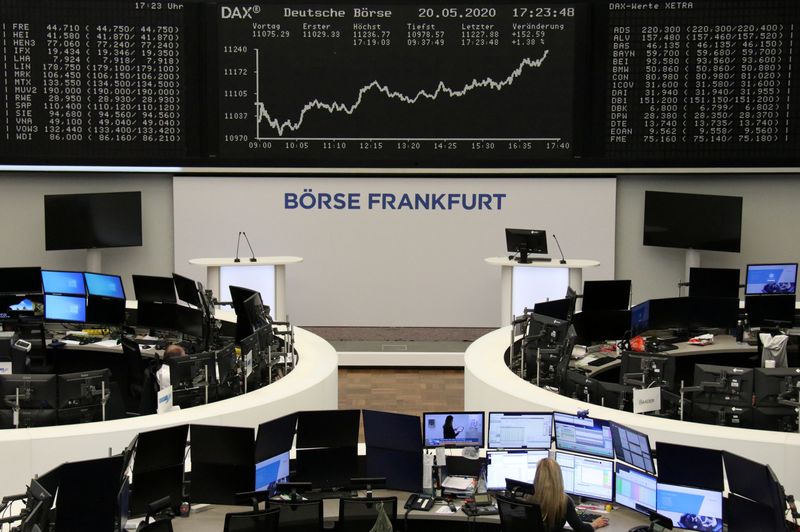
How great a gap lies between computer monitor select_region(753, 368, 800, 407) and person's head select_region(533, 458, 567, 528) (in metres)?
2.09

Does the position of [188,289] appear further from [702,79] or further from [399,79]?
[702,79]

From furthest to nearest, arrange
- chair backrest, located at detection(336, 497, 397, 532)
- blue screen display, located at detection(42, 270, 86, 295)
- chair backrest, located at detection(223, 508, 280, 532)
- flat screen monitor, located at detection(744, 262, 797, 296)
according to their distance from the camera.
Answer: flat screen monitor, located at detection(744, 262, 797, 296)
blue screen display, located at detection(42, 270, 86, 295)
chair backrest, located at detection(336, 497, 397, 532)
chair backrest, located at detection(223, 508, 280, 532)

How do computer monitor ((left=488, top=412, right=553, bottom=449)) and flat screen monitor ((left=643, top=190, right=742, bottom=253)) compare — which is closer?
computer monitor ((left=488, top=412, right=553, bottom=449))

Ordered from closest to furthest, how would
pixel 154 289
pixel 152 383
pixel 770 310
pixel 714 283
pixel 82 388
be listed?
pixel 82 388 < pixel 152 383 < pixel 770 310 < pixel 154 289 < pixel 714 283

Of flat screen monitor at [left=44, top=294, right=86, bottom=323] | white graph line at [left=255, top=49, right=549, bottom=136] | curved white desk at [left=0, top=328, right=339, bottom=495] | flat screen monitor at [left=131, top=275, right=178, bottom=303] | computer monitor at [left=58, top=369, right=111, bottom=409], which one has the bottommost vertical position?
curved white desk at [left=0, top=328, right=339, bottom=495]

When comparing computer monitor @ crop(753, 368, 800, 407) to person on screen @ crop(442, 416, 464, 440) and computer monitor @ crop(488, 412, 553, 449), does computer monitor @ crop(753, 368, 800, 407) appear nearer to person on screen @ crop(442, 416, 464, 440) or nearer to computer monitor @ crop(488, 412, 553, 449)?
computer monitor @ crop(488, 412, 553, 449)

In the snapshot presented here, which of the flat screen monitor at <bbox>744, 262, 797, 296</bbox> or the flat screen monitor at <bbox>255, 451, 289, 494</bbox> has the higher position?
the flat screen monitor at <bbox>744, 262, 797, 296</bbox>

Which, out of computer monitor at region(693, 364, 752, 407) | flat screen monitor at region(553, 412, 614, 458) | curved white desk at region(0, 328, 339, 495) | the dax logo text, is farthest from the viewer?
the dax logo text

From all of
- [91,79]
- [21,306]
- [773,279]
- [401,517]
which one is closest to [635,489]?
[401,517]

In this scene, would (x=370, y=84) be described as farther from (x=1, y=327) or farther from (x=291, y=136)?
(x=1, y=327)

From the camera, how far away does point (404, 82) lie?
39.7 feet

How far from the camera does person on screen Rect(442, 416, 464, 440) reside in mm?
6246

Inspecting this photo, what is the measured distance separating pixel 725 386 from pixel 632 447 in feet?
4.96

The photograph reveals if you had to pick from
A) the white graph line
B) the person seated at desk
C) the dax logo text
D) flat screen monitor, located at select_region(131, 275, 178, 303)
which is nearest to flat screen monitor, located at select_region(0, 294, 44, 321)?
flat screen monitor, located at select_region(131, 275, 178, 303)
